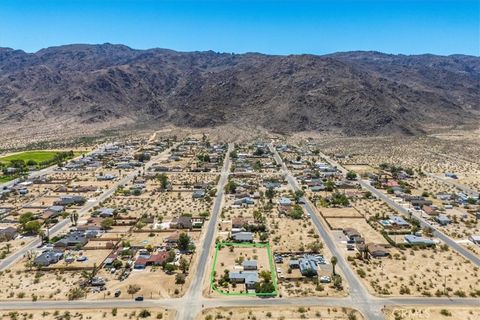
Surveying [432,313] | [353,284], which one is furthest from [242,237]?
[432,313]

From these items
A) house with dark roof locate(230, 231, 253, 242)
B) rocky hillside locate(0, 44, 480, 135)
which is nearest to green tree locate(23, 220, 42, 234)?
house with dark roof locate(230, 231, 253, 242)

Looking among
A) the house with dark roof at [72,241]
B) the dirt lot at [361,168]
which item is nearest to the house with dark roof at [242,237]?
the house with dark roof at [72,241]

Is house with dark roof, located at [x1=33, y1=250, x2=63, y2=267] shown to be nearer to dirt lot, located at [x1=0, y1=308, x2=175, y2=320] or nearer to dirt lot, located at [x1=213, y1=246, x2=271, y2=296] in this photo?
dirt lot, located at [x1=0, y1=308, x2=175, y2=320]

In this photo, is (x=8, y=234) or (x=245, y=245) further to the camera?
(x=8, y=234)

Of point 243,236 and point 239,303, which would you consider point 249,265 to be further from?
point 243,236

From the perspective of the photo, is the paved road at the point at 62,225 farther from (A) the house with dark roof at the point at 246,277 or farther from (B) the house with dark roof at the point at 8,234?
(A) the house with dark roof at the point at 246,277
